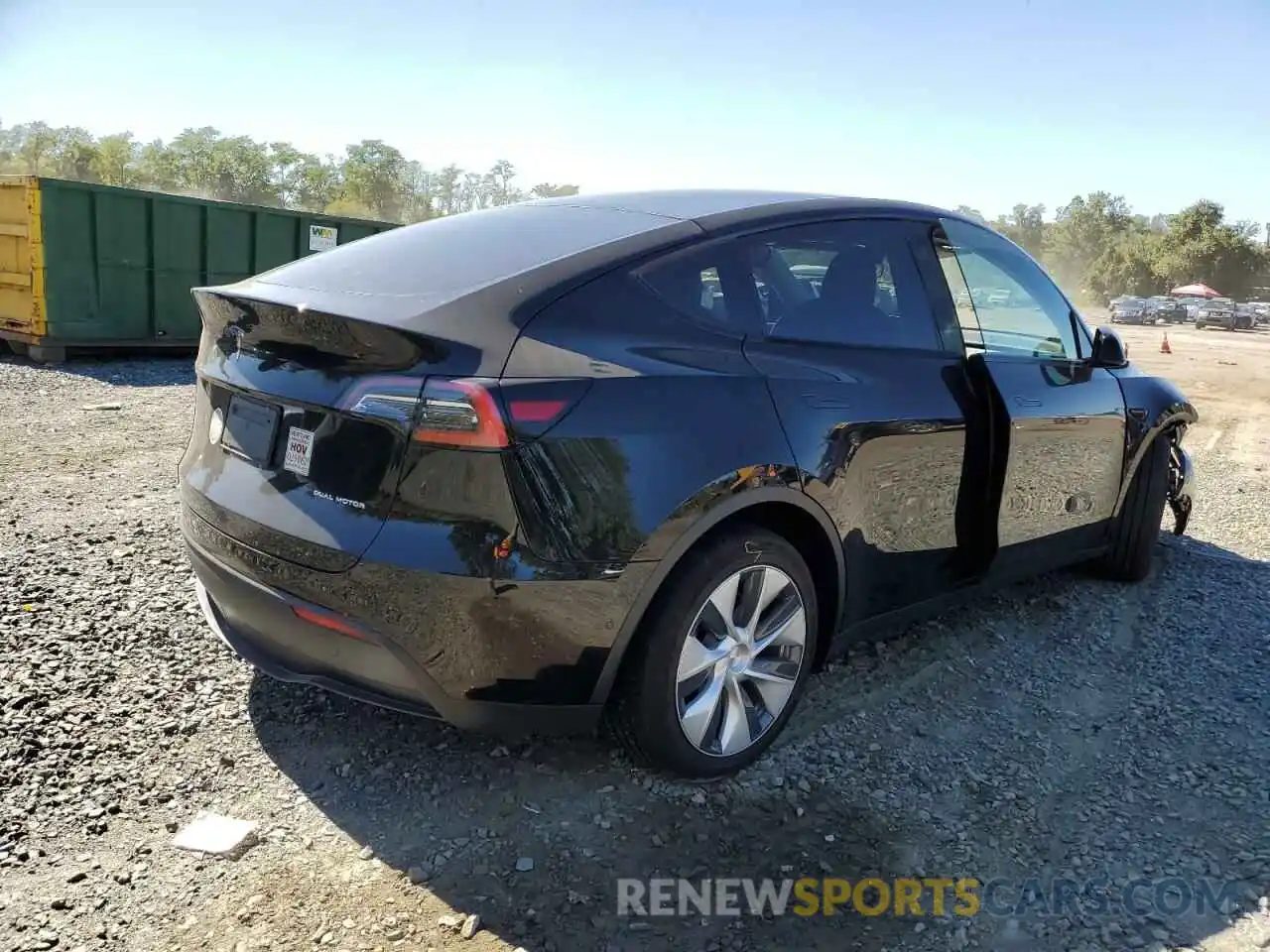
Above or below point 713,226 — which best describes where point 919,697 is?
below

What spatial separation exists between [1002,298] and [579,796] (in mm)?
2623

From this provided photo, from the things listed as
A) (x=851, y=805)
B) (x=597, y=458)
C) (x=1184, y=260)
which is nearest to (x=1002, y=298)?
(x=851, y=805)

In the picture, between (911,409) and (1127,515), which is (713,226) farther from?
(1127,515)

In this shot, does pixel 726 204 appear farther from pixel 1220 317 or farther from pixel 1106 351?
pixel 1220 317

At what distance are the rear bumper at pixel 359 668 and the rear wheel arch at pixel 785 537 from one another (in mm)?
181

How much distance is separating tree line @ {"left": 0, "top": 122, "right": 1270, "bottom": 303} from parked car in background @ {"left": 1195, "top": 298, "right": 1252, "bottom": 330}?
31.4m

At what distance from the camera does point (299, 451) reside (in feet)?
8.48

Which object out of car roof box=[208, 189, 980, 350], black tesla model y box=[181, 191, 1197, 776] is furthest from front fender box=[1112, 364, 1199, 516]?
car roof box=[208, 189, 980, 350]

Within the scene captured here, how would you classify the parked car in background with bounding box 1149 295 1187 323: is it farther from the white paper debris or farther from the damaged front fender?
the white paper debris

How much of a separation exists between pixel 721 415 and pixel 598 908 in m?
1.32

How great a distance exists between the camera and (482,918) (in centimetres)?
238

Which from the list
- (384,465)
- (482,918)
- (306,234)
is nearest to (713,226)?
(384,465)

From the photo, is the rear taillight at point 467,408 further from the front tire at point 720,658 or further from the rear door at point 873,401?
the rear door at point 873,401

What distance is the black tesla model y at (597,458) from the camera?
2420 millimetres
